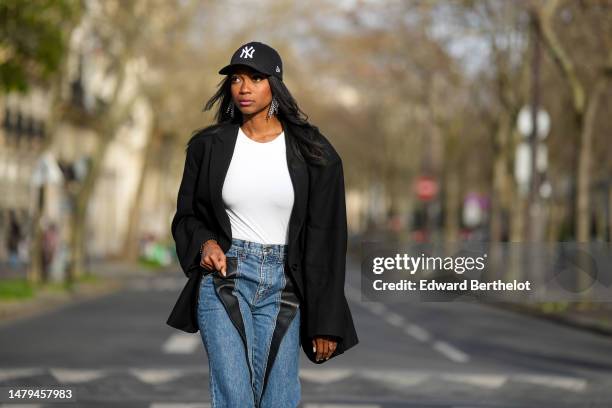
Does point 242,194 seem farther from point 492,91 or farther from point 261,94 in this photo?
point 492,91

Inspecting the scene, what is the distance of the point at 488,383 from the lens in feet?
40.2

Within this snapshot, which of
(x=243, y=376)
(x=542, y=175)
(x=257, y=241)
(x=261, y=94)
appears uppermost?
(x=542, y=175)

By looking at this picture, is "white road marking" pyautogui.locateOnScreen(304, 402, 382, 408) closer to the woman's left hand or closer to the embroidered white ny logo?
the woman's left hand

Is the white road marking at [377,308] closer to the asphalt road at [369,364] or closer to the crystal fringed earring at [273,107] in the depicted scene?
the asphalt road at [369,364]

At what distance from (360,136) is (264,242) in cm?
7045

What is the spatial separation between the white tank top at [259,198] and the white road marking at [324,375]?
7189 mm

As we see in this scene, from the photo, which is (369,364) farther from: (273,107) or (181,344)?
(273,107)

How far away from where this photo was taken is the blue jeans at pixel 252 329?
16.3 feet

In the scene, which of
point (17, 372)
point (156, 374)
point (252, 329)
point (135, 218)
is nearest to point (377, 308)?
point (156, 374)

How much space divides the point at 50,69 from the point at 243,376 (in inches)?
781

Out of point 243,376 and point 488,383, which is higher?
point 488,383

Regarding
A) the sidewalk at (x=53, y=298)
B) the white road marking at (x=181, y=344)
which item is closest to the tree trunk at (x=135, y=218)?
the sidewalk at (x=53, y=298)

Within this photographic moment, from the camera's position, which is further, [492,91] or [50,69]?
[492,91]

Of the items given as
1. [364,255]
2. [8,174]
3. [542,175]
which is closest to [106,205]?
[8,174]
